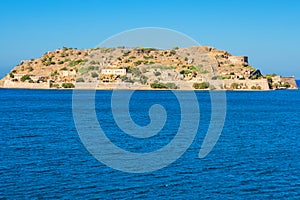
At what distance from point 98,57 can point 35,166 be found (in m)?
85.1

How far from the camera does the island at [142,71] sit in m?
79.4

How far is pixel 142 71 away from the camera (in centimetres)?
8600

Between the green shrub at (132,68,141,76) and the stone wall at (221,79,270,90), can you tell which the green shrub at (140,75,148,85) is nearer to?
the green shrub at (132,68,141,76)

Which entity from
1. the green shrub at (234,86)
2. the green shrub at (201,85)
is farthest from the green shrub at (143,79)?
the green shrub at (234,86)

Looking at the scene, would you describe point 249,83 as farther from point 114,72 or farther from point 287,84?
point 114,72

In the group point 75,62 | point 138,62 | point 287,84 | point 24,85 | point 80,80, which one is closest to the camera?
point 80,80

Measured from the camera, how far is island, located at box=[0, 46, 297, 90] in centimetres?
7938

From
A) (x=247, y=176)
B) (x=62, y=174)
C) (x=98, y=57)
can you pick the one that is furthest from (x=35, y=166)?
(x=98, y=57)

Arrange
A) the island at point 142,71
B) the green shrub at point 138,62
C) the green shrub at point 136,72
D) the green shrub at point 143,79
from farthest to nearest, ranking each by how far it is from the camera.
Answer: the green shrub at point 138,62 → the green shrub at point 136,72 → the green shrub at point 143,79 → the island at point 142,71

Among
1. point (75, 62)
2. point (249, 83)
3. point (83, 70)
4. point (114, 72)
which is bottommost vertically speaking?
point (249, 83)

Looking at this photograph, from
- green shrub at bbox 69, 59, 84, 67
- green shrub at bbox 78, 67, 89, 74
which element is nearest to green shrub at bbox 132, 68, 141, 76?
green shrub at bbox 78, 67, 89, 74

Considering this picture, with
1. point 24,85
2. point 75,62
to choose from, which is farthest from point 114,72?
point 75,62

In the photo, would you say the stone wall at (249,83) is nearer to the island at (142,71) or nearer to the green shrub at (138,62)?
the island at (142,71)

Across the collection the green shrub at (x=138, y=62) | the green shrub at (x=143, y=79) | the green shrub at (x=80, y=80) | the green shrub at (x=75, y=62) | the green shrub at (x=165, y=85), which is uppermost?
the green shrub at (x=75, y=62)
